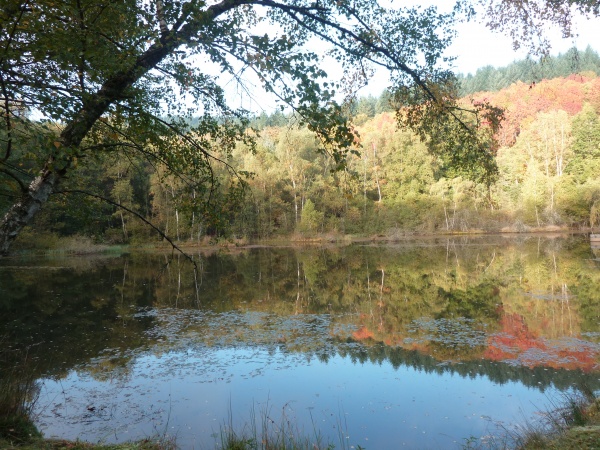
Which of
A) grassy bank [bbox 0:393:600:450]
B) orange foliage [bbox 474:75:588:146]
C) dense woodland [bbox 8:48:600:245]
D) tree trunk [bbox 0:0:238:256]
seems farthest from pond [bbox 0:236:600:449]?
dense woodland [bbox 8:48:600:245]

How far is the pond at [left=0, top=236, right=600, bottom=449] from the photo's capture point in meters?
6.10

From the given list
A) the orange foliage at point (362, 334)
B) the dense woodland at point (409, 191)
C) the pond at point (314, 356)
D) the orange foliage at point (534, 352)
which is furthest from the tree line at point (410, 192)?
the orange foliage at point (534, 352)

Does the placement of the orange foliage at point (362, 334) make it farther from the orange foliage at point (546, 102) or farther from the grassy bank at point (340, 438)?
the orange foliage at point (546, 102)

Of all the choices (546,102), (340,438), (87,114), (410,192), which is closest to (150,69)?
(87,114)

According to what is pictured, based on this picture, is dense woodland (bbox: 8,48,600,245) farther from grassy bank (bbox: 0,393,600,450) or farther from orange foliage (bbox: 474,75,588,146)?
grassy bank (bbox: 0,393,600,450)

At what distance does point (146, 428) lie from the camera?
234 inches

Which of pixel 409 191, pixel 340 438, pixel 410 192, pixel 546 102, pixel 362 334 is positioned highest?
pixel 546 102

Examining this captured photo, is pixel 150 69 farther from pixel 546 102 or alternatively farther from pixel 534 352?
pixel 546 102

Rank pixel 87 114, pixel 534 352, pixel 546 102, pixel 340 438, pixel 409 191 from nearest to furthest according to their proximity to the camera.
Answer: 1. pixel 87 114
2. pixel 340 438
3. pixel 534 352
4. pixel 546 102
5. pixel 409 191

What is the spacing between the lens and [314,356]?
8.88 m

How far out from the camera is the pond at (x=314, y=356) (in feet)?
20.0

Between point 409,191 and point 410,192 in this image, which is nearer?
point 410,192

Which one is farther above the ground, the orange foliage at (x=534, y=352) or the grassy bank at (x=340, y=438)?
the grassy bank at (x=340, y=438)

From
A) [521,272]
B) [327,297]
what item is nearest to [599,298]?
[521,272]
